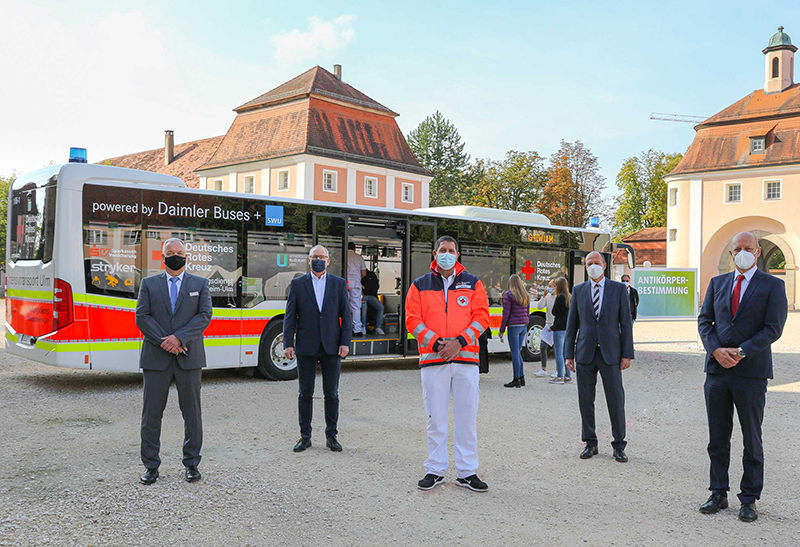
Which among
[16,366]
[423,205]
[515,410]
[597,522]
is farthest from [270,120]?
[597,522]

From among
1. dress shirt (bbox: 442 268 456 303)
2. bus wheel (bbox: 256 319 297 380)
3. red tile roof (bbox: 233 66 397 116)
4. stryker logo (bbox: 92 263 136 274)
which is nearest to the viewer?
dress shirt (bbox: 442 268 456 303)

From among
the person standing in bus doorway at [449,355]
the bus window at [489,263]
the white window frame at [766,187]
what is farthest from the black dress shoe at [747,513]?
the white window frame at [766,187]

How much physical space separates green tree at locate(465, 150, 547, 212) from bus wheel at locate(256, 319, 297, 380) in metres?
43.2

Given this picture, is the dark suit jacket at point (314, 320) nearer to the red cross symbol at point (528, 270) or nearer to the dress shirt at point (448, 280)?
the dress shirt at point (448, 280)

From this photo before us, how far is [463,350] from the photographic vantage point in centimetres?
565

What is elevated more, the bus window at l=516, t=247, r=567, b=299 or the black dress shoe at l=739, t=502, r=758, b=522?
the bus window at l=516, t=247, r=567, b=299

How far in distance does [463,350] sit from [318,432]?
2.61 metres

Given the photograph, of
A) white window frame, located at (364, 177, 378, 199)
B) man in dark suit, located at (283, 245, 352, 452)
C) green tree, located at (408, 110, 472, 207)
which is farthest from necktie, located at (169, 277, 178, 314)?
green tree, located at (408, 110, 472, 207)

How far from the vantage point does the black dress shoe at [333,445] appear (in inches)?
266

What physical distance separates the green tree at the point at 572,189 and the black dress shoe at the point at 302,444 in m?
45.8

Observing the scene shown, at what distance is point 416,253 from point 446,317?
7.29m

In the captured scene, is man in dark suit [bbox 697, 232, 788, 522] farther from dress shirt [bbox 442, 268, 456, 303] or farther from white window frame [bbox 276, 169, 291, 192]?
white window frame [bbox 276, 169, 291, 192]

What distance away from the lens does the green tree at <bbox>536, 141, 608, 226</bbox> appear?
169 feet

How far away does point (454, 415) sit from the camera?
5.61 metres
